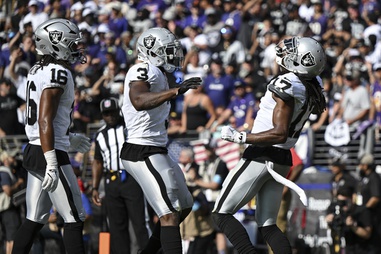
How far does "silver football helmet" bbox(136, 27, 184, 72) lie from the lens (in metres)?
8.38

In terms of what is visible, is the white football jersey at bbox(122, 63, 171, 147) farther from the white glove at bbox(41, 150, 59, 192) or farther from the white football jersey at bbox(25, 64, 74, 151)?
the white glove at bbox(41, 150, 59, 192)

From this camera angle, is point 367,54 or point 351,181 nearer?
point 351,181

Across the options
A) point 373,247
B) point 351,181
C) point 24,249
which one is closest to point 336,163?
point 351,181

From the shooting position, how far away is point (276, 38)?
17.3m

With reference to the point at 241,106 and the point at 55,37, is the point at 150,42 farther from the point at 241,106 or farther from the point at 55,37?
the point at 241,106

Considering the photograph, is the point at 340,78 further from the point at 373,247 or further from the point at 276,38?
the point at 373,247

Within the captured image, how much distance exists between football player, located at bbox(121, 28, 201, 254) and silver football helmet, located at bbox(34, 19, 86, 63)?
1.75ft

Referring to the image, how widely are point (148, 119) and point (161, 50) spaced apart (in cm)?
60

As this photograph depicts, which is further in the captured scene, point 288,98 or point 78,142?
point 78,142

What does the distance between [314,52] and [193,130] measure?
22.6ft

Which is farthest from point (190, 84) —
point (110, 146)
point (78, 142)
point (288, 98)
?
point (110, 146)

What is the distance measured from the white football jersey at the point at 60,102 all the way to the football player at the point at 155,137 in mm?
518

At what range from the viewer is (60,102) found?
26.6ft

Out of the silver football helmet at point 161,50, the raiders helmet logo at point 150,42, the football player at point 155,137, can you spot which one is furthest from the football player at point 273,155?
the raiders helmet logo at point 150,42
